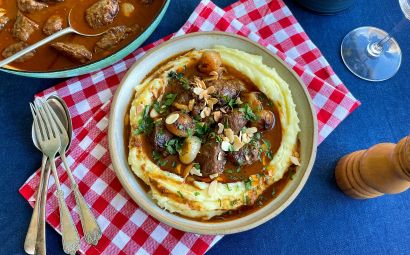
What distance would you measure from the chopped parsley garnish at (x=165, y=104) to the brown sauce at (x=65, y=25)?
23.8 inches

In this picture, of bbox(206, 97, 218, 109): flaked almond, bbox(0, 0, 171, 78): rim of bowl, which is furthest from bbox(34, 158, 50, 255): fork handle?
bbox(206, 97, 218, 109): flaked almond

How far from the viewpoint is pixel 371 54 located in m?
4.30

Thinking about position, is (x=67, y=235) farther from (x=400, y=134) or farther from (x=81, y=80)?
(x=400, y=134)

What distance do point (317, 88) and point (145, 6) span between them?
1739 millimetres

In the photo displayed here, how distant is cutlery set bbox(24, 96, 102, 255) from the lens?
3.46 m

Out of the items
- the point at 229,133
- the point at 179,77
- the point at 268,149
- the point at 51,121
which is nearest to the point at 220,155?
the point at 229,133

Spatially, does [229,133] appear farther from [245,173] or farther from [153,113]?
[153,113]

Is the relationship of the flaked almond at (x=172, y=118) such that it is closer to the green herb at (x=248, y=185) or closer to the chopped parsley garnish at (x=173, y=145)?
the chopped parsley garnish at (x=173, y=145)

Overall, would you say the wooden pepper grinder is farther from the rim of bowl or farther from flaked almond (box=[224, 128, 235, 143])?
the rim of bowl

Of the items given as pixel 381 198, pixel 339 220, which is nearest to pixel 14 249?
pixel 339 220

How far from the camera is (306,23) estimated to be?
4.28m

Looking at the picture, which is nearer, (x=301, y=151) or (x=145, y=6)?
(x=301, y=151)

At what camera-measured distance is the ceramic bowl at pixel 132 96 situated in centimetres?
337

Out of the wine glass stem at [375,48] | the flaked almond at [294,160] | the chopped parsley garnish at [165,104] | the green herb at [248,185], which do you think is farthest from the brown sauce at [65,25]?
the wine glass stem at [375,48]
